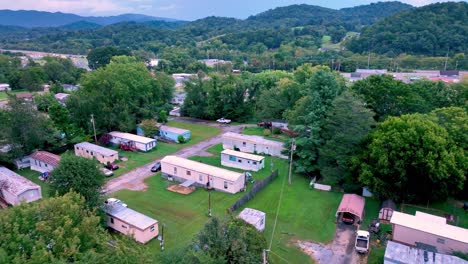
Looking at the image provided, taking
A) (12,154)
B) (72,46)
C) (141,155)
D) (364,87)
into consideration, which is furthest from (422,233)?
(72,46)

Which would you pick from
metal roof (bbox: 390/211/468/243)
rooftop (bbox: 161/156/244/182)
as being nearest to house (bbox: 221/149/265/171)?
rooftop (bbox: 161/156/244/182)

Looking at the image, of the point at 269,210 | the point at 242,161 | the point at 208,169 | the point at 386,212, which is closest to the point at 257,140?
the point at 242,161

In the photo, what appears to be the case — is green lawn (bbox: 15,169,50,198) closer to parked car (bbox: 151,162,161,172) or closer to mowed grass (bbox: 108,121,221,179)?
mowed grass (bbox: 108,121,221,179)

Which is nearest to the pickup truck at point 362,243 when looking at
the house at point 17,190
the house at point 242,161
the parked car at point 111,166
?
the house at point 242,161

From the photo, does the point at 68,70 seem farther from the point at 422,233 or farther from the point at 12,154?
the point at 422,233

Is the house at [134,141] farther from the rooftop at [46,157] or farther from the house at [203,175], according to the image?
the rooftop at [46,157]

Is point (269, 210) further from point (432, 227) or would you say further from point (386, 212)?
point (432, 227)

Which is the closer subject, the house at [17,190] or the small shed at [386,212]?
the small shed at [386,212]
